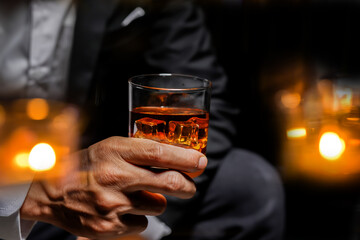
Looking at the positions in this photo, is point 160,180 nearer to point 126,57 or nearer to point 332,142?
point 126,57

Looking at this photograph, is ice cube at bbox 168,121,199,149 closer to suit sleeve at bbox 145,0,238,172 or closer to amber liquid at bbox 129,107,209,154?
amber liquid at bbox 129,107,209,154

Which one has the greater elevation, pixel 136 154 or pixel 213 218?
pixel 136 154

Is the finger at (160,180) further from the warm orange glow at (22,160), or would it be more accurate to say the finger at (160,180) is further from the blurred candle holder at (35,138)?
the warm orange glow at (22,160)

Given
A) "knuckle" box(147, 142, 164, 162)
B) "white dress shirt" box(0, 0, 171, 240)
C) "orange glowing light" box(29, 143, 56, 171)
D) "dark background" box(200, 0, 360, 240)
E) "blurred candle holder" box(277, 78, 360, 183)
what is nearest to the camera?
"knuckle" box(147, 142, 164, 162)

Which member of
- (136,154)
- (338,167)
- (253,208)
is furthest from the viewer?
(338,167)

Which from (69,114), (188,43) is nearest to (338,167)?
(188,43)

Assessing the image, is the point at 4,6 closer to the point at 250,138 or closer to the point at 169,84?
the point at 169,84

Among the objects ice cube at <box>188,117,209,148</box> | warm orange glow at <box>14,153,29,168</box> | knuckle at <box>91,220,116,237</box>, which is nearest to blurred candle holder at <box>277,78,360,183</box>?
ice cube at <box>188,117,209,148</box>
